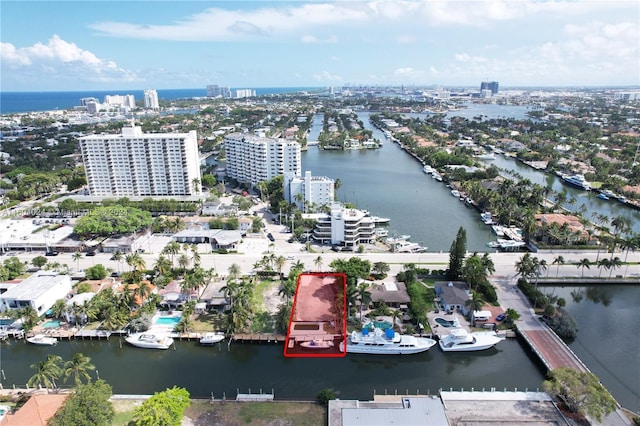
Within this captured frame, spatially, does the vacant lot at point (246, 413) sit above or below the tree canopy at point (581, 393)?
below

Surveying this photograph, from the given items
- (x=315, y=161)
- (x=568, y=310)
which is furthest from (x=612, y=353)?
(x=315, y=161)

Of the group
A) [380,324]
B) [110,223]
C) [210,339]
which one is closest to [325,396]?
[380,324]

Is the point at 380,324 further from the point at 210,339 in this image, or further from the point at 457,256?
the point at 210,339

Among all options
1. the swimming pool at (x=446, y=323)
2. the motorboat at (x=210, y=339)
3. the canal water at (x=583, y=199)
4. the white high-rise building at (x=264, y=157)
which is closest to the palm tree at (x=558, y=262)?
the swimming pool at (x=446, y=323)

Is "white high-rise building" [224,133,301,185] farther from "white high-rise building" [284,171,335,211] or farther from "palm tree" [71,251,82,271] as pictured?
"palm tree" [71,251,82,271]

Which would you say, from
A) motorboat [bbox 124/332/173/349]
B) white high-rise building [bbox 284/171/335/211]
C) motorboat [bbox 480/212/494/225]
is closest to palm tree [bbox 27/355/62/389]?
motorboat [bbox 124/332/173/349]

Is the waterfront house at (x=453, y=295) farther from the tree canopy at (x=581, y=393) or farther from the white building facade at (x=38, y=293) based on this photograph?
the white building facade at (x=38, y=293)
